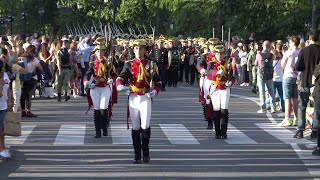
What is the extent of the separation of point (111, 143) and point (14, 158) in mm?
2351

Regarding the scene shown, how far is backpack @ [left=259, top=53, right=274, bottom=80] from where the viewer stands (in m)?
22.0

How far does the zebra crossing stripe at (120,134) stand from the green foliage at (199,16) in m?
32.5

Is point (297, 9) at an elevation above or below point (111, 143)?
above

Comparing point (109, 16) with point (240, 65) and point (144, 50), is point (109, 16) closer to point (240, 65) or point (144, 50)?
point (240, 65)

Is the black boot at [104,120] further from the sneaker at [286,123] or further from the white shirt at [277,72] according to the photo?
the white shirt at [277,72]

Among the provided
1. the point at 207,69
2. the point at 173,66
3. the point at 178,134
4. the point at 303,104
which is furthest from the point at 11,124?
the point at 173,66

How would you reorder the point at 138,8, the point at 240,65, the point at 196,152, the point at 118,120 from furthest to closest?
the point at 138,8 → the point at 240,65 → the point at 118,120 → the point at 196,152

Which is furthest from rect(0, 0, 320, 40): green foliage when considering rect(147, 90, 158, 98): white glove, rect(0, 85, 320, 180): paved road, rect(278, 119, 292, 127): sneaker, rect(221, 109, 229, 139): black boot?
rect(147, 90, 158, 98): white glove

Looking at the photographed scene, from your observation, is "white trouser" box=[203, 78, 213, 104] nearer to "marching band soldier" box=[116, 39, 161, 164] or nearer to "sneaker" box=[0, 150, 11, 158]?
"marching band soldier" box=[116, 39, 161, 164]

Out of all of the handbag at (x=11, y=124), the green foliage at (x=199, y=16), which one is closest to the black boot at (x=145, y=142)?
the handbag at (x=11, y=124)

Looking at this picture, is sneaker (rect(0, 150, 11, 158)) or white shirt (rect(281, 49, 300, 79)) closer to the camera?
sneaker (rect(0, 150, 11, 158))

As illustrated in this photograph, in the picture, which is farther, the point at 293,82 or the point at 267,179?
the point at 293,82

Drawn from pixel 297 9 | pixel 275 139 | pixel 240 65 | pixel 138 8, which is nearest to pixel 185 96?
pixel 240 65

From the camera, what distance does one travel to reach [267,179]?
11875mm
